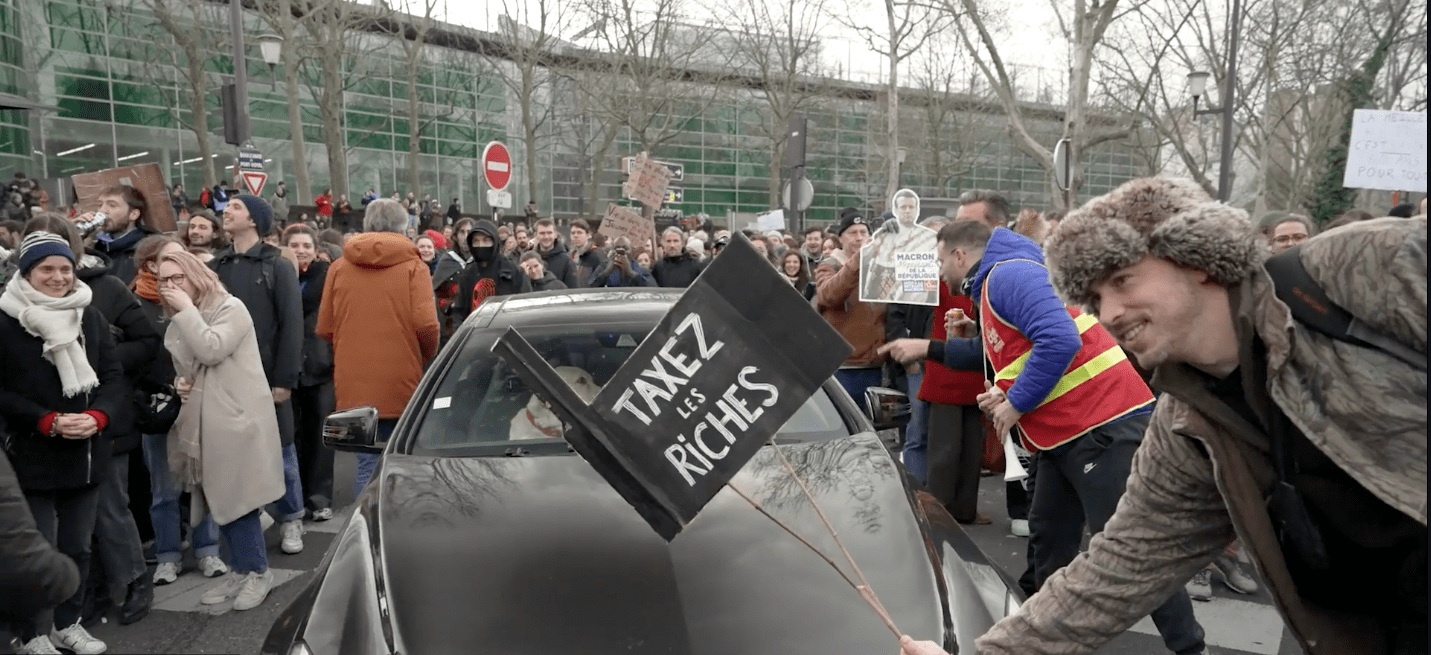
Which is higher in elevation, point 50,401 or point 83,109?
point 83,109

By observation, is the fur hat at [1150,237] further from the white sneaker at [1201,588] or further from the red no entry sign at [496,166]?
the red no entry sign at [496,166]

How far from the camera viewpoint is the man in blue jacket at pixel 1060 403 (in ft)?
11.4

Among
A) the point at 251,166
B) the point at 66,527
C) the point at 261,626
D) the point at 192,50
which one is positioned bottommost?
the point at 261,626

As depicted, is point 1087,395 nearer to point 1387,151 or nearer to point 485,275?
point 1387,151

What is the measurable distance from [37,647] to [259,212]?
2417mm

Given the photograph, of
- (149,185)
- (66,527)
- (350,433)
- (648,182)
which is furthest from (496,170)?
(350,433)

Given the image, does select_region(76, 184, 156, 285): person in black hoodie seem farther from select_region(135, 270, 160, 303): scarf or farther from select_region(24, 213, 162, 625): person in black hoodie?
select_region(24, 213, 162, 625): person in black hoodie

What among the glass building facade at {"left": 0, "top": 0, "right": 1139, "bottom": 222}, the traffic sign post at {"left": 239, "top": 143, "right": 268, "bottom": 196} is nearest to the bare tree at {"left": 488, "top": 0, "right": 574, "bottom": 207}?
the glass building facade at {"left": 0, "top": 0, "right": 1139, "bottom": 222}

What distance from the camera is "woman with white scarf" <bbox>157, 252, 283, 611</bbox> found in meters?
4.30

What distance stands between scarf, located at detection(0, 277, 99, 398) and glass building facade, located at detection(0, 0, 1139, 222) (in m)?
12.8

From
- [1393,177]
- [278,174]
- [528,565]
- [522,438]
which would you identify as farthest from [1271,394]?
[278,174]

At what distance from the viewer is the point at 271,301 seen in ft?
17.7

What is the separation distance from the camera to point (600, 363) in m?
3.64

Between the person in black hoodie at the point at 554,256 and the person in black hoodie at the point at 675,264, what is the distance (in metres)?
0.80
